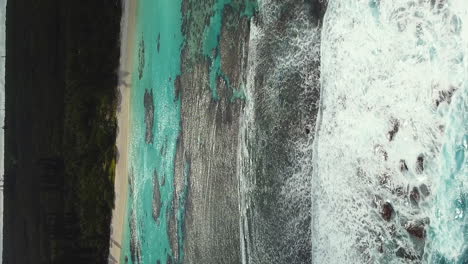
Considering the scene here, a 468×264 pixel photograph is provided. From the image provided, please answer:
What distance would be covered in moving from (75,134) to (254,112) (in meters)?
1.89

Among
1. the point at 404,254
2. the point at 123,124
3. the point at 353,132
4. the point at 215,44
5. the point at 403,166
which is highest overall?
the point at 215,44

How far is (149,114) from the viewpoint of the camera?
10.9ft

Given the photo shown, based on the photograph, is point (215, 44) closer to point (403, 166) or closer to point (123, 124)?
point (403, 166)

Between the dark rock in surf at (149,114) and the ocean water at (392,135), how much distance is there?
1.48 meters

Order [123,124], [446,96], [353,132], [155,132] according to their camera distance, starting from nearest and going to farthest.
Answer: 1. [446,96]
2. [353,132]
3. [155,132]
4. [123,124]

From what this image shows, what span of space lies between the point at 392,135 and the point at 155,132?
177cm

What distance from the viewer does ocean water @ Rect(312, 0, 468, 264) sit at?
1.50m

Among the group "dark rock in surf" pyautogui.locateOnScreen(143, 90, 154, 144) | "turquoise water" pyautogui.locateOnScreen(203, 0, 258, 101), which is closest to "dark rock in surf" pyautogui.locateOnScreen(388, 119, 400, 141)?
"turquoise water" pyautogui.locateOnScreen(203, 0, 258, 101)

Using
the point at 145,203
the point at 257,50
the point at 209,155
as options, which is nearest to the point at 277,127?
the point at 257,50

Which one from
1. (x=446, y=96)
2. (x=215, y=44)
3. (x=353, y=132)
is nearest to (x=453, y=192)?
(x=446, y=96)

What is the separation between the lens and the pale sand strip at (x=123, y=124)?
3605 mm

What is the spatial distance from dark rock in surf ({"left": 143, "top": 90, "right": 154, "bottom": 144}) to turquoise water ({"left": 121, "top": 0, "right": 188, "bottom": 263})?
32 millimetres

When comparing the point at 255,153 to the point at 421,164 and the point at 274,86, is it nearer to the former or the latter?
Answer: the point at 274,86

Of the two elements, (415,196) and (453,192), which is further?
(415,196)
